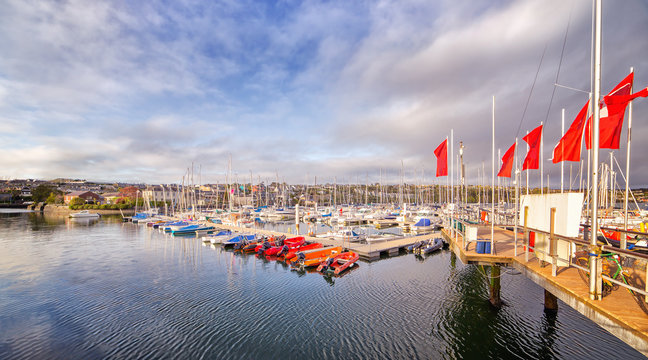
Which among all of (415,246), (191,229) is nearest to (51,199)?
(191,229)

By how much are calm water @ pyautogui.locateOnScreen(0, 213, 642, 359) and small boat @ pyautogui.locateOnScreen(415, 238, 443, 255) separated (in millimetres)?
4015

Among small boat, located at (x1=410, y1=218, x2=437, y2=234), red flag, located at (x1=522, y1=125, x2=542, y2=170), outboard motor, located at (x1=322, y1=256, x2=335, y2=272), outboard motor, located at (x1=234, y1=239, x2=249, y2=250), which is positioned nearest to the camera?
red flag, located at (x1=522, y1=125, x2=542, y2=170)

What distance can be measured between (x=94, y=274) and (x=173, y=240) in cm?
2085

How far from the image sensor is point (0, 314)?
19688 millimetres

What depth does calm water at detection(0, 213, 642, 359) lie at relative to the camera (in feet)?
Answer: 48.9

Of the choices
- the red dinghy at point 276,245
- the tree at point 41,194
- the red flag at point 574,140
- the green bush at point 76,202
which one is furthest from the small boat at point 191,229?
the tree at point 41,194

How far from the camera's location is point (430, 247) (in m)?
36.8

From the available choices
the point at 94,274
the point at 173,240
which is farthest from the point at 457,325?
the point at 173,240

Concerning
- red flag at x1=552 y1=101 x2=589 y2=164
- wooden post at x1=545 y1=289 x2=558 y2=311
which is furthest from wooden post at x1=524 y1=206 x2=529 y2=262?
wooden post at x1=545 y1=289 x2=558 y2=311

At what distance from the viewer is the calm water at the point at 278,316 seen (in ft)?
48.9

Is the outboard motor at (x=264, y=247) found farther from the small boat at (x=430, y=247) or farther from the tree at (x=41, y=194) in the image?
the tree at (x=41, y=194)

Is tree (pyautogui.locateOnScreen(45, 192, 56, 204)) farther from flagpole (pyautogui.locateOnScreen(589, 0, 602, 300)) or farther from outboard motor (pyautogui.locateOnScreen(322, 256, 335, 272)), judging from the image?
flagpole (pyautogui.locateOnScreen(589, 0, 602, 300))

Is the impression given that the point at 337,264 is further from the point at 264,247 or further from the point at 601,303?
the point at 601,303

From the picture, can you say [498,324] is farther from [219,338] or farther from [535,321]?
[219,338]
